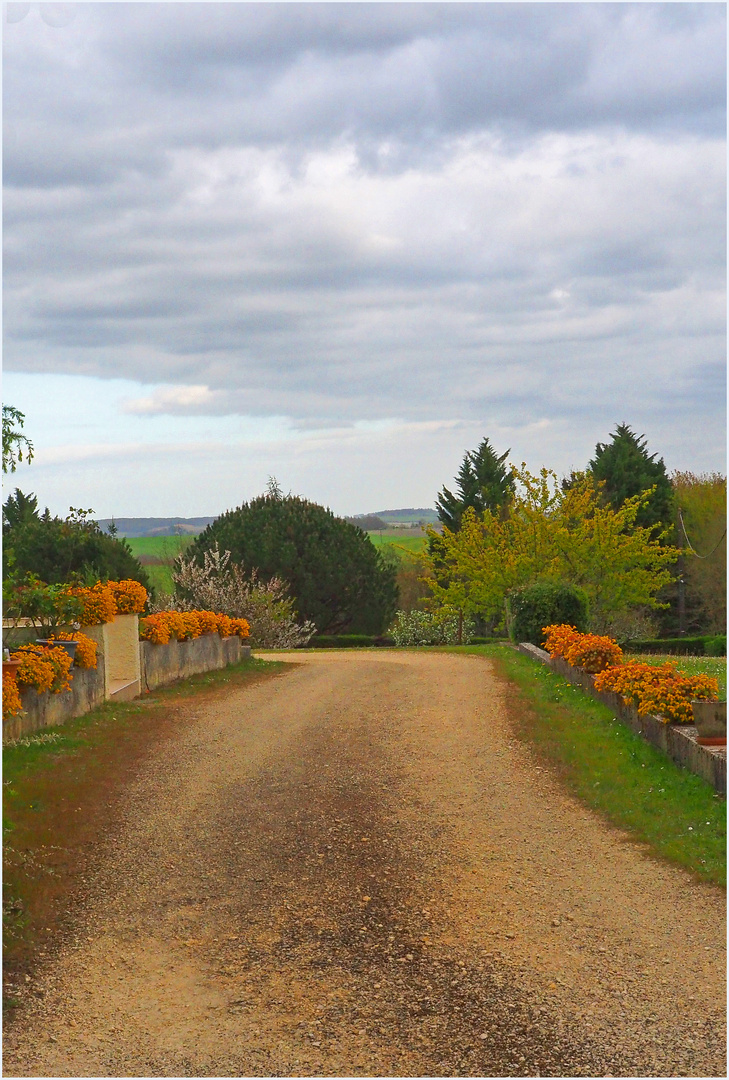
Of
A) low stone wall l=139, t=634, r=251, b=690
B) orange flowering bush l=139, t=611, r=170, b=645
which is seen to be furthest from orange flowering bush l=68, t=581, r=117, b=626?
orange flowering bush l=139, t=611, r=170, b=645

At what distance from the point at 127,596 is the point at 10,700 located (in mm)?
4148

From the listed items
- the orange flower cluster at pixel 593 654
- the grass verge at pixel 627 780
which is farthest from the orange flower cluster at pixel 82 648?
the orange flower cluster at pixel 593 654

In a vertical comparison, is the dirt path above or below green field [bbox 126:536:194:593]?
below

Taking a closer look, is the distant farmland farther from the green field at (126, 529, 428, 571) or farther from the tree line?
the tree line

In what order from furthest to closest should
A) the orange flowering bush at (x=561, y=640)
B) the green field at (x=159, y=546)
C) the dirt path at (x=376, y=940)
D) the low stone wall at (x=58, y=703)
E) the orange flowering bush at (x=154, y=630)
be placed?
the green field at (x=159, y=546) → the orange flowering bush at (x=561, y=640) → the orange flowering bush at (x=154, y=630) → the low stone wall at (x=58, y=703) → the dirt path at (x=376, y=940)

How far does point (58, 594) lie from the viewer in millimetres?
10469

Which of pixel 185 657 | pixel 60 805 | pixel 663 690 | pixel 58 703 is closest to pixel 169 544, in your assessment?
pixel 185 657

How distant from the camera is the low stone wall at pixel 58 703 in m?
8.44

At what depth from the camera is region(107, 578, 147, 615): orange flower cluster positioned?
38.6 ft

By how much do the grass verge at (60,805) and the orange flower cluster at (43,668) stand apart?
436 millimetres

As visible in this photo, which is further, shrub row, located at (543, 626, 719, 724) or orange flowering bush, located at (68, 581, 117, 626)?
orange flowering bush, located at (68, 581, 117, 626)

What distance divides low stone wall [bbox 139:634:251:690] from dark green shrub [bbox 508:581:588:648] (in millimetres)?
5494

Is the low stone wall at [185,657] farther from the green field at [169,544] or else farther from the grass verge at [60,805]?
the green field at [169,544]

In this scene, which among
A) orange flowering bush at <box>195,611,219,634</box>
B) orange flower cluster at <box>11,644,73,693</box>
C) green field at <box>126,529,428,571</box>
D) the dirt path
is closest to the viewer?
the dirt path
